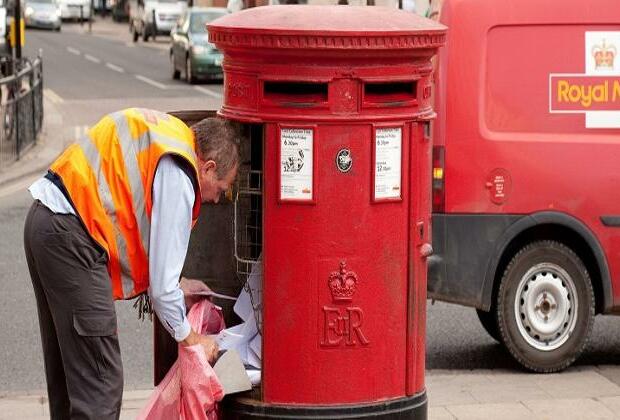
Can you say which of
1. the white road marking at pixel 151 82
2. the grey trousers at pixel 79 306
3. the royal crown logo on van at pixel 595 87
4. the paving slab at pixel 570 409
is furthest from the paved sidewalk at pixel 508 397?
the white road marking at pixel 151 82

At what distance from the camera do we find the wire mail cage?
519cm

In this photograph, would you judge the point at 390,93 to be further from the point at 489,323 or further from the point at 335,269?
the point at 489,323

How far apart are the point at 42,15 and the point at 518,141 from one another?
54168 mm

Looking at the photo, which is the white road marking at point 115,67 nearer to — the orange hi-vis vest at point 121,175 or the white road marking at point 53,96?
the white road marking at point 53,96

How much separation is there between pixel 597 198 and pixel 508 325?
0.84 m

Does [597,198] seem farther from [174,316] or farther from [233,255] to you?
[174,316]

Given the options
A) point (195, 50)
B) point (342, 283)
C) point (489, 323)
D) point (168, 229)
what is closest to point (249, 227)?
point (342, 283)

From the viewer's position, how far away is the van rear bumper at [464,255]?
789 cm

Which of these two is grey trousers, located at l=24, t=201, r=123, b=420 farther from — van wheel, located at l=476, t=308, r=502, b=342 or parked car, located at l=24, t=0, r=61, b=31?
parked car, located at l=24, t=0, r=61, b=31

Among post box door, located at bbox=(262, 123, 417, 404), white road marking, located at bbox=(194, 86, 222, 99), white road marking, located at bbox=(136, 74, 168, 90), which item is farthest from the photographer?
white road marking, located at bbox=(136, 74, 168, 90)

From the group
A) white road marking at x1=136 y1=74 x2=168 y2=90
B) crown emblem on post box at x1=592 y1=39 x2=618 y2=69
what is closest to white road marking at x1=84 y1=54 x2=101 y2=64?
white road marking at x1=136 y1=74 x2=168 y2=90

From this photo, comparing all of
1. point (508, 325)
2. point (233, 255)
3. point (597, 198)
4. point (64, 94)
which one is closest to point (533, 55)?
point (597, 198)

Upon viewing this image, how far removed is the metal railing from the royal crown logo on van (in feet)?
32.1

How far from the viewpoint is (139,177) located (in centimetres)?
479
